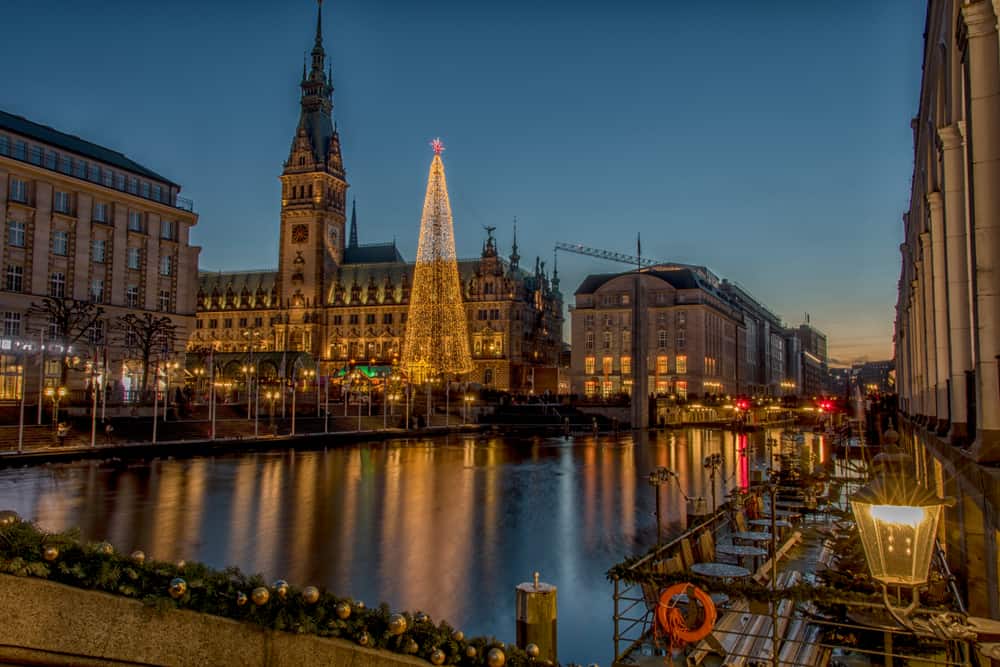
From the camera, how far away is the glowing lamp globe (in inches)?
235

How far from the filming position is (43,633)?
24.2 feet

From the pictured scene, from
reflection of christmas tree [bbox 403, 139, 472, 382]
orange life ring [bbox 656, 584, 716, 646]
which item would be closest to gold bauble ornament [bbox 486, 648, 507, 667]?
orange life ring [bbox 656, 584, 716, 646]

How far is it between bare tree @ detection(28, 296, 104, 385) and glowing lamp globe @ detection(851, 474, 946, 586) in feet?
192

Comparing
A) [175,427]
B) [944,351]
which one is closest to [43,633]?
[944,351]

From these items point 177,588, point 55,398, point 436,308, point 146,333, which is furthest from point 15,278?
point 177,588

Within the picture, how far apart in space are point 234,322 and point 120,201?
7059cm

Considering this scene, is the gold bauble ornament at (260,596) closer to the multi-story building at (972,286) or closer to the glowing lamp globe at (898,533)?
the glowing lamp globe at (898,533)

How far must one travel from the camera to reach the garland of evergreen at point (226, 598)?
24.2 ft

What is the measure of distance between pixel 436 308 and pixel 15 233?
38280 mm

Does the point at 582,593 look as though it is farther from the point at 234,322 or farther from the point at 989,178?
the point at 234,322

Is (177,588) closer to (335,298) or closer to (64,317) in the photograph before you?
(64,317)

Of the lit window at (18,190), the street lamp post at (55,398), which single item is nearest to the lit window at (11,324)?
the street lamp post at (55,398)

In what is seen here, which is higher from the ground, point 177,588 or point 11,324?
point 11,324

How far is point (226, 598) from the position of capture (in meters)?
7.54
